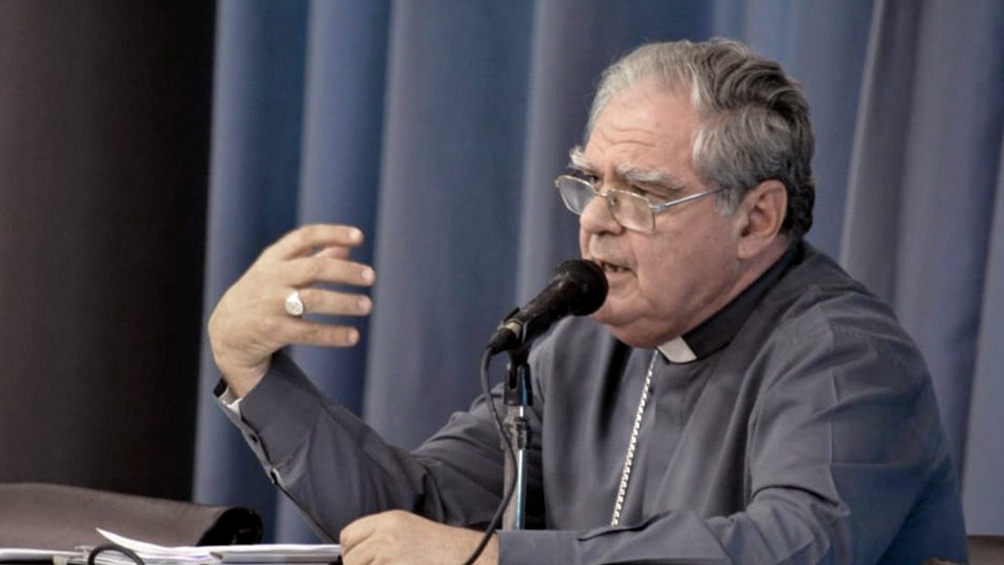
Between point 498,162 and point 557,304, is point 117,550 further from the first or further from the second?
point 498,162

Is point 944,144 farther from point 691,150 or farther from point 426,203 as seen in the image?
point 426,203

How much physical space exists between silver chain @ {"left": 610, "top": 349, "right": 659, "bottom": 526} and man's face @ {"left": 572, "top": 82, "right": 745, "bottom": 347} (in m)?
0.13

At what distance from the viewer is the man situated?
212cm

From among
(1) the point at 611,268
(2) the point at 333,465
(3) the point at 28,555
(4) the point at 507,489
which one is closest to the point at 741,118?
(1) the point at 611,268

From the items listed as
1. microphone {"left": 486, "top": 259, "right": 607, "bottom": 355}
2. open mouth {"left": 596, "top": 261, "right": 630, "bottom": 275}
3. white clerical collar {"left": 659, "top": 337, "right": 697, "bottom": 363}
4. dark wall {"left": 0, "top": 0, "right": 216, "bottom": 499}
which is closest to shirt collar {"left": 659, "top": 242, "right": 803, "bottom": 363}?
white clerical collar {"left": 659, "top": 337, "right": 697, "bottom": 363}

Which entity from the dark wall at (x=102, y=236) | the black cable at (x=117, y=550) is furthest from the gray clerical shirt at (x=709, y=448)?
the dark wall at (x=102, y=236)

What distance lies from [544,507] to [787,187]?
25.3 inches

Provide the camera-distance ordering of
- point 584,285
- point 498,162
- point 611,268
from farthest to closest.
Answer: point 498,162, point 611,268, point 584,285

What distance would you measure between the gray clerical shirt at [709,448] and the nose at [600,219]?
208mm

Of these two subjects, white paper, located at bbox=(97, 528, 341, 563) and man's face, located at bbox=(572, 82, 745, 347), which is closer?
white paper, located at bbox=(97, 528, 341, 563)

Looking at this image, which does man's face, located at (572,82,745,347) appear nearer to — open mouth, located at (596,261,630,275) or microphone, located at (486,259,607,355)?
open mouth, located at (596,261,630,275)

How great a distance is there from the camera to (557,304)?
2090mm

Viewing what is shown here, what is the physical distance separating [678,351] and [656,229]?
207 mm

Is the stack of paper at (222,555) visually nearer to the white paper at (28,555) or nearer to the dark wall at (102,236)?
the white paper at (28,555)
